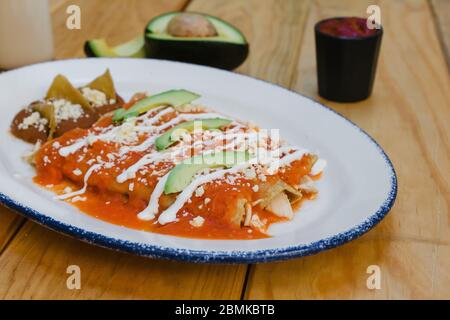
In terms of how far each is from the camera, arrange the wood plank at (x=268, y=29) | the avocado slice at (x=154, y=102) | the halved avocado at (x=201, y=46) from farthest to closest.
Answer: the wood plank at (x=268, y=29) → the halved avocado at (x=201, y=46) → the avocado slice at (x=154, y=102)

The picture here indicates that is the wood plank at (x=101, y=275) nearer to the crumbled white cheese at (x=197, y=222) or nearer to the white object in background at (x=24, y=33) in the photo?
the crumbled white cheese at (x=197, y=222)

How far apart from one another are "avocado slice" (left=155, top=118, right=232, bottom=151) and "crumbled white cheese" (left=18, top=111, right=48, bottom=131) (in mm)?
400

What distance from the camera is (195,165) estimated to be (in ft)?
5.02

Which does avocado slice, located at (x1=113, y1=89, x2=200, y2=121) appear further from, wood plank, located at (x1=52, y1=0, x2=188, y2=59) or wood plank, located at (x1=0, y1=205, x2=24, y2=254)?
wood plank, located at (x1=52, y1=0, x2=188, y2=59)

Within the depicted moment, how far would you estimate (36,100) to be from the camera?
2.06 m

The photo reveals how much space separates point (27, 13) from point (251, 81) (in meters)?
0.90

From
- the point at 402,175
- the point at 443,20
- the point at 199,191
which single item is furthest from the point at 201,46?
the point at 443,20

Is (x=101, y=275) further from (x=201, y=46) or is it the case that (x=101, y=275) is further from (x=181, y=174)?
(x=201, y=46)

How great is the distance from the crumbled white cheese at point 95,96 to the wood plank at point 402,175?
77 cm

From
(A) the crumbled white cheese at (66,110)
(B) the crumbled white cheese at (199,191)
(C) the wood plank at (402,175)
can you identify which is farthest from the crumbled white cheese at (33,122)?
(C) the wood plank at (402,175)

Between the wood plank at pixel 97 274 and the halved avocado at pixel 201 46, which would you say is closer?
the wood plank at pixel 97 274

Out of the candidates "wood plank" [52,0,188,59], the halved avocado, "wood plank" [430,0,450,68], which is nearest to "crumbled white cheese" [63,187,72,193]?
the halved avocado

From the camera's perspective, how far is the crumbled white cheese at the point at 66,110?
75.3 inches

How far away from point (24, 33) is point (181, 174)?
4.11 feet
